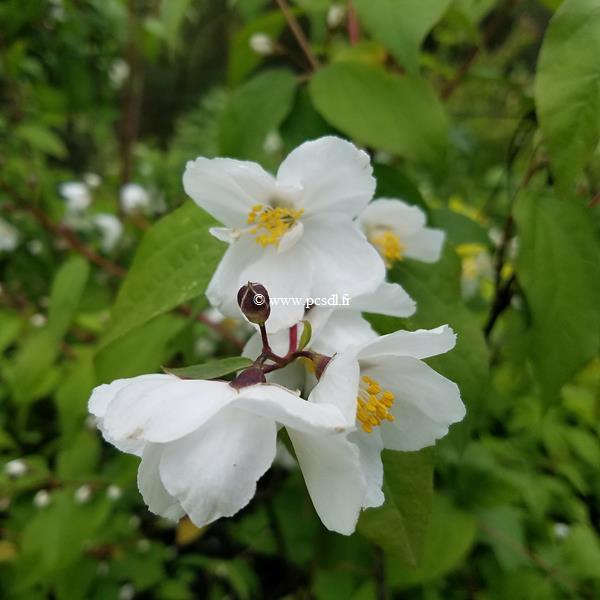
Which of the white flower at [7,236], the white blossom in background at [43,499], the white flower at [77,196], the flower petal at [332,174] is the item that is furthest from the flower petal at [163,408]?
the white flower at [7,236]

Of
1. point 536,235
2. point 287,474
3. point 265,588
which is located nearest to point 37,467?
point 287,474

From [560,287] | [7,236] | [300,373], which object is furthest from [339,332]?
[7,236]

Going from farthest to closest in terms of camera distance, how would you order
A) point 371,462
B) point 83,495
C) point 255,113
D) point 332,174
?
1. point 83,495
2. point 255,113
3. point 332,174
4. point 371,462

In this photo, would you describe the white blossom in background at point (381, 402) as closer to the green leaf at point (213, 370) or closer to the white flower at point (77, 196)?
the green leaf at point (213, 370)

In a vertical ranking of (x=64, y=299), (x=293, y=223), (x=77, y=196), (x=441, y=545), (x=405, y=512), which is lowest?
(x=441, y=545)

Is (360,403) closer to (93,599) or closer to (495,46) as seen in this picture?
(93,599)

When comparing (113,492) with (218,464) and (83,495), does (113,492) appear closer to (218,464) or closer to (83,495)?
(83,495)
